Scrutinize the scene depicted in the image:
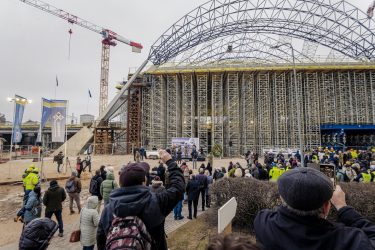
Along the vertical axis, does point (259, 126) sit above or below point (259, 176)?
above

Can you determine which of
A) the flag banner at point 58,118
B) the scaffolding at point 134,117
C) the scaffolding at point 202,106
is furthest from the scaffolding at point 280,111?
the flag banner at point 58,118

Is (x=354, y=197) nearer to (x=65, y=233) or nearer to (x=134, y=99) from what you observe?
(x=65, y=233)

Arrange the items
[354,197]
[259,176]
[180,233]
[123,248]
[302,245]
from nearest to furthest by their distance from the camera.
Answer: [302,245], [123,248], [354,197], [180,233], [259,176]

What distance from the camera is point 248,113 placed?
3106 centimetres

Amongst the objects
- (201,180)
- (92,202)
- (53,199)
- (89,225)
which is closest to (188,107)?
(201,180)

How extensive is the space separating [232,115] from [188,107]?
6245mm

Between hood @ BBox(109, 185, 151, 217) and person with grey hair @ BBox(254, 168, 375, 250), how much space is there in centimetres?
98

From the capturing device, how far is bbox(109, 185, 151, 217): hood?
1860mm

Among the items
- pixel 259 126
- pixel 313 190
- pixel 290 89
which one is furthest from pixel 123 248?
pixel 290 89

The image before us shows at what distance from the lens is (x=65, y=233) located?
6.60 meters

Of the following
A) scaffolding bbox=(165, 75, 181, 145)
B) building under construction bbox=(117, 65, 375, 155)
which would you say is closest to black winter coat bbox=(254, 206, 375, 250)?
building under construction bbox=(117, 65, 375, 155)

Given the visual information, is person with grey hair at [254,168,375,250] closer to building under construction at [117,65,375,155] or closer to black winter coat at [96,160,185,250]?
black winter coat at [96,160,185,250]

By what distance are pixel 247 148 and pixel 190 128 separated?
8.13 metres

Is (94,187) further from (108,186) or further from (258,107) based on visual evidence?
(258,107)
